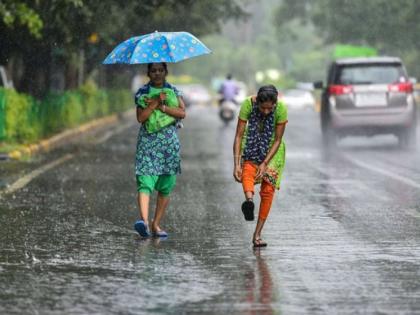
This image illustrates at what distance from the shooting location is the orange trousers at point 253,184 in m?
10.3

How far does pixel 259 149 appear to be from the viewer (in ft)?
34.2

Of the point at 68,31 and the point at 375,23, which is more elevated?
the point at 375,23

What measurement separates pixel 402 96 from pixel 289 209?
12253mm

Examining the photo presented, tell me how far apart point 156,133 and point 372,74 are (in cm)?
1458

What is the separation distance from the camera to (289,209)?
1344 cm

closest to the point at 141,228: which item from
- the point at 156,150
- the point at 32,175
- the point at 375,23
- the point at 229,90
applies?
the point at 156,150

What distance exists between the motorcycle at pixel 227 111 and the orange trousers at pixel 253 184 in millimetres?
30677

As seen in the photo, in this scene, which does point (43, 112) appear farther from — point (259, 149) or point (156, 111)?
point (259, 149)

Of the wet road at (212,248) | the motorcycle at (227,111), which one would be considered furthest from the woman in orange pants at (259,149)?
the motorcycle at (227,111)

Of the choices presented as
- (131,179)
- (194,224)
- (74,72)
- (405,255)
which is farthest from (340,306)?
(74,72)

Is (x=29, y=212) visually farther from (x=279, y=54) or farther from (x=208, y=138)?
(x=279, y=54)

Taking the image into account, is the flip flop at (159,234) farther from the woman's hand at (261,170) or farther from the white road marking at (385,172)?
the white road marking at (385,172)

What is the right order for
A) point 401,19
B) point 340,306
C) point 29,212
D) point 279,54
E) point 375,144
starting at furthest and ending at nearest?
point 279,54, point 401,19, point 375,144, point 29,212, point 340,306

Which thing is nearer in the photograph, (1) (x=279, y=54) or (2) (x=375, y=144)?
(2) (x=375, y=144)
